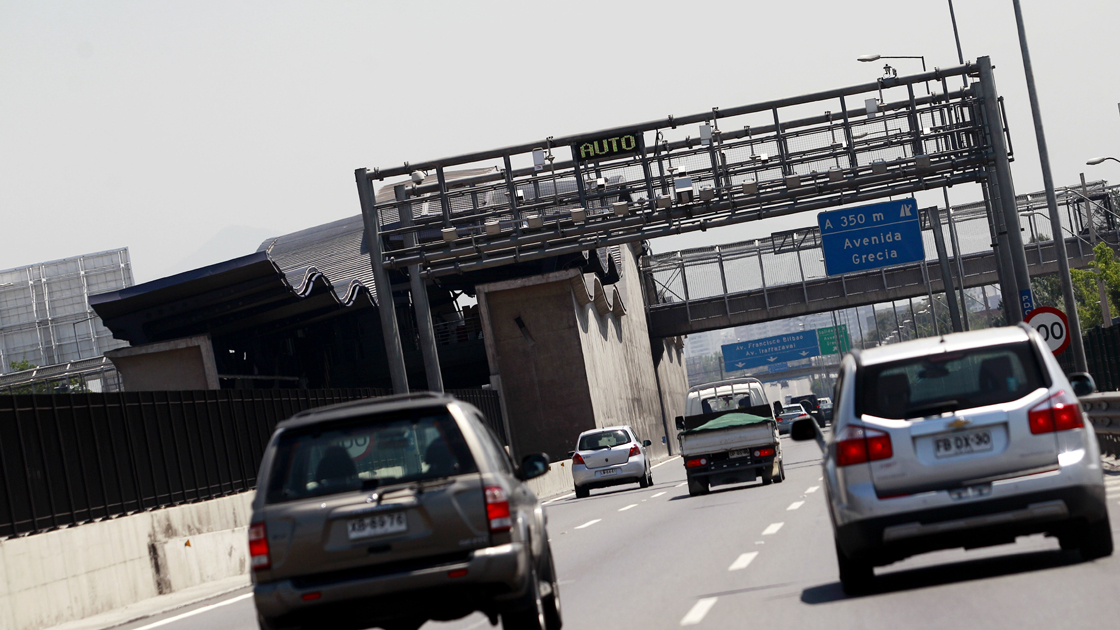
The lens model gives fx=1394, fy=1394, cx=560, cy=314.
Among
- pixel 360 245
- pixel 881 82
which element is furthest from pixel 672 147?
pixel 360 245

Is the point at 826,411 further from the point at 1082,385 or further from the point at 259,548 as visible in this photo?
the point at 259,548

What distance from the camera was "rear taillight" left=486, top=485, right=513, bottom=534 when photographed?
7.93m

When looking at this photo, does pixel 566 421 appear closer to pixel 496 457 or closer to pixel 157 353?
pixel 157 353

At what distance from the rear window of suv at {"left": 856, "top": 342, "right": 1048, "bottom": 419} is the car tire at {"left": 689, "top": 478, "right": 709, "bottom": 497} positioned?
17.7 metres

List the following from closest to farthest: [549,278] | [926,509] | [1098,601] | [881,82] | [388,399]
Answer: [1098,601]
[388,399]
[926,509]
[881,82]
[549,278]

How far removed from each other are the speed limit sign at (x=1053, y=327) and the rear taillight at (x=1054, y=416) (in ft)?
47.9

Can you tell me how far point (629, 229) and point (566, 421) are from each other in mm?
22746

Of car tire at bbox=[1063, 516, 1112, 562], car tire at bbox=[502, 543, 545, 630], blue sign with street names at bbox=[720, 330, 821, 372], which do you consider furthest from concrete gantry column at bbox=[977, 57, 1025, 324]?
blue sign with street names at bbox=[720, 330, 821, 372]

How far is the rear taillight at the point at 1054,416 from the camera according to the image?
9.19m

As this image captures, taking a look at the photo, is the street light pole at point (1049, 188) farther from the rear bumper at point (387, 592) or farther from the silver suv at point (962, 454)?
the rear bumper at point (387, 592)

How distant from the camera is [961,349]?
31.1 ft

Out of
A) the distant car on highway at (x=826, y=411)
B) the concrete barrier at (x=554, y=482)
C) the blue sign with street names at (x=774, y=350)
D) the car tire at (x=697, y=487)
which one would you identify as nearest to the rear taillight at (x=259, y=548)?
the car tire at (x=697, y=487)

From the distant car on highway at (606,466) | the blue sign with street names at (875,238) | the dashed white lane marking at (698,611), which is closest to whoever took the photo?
the dashed white lane marking at (698,611)

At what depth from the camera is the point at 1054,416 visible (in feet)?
30.2
